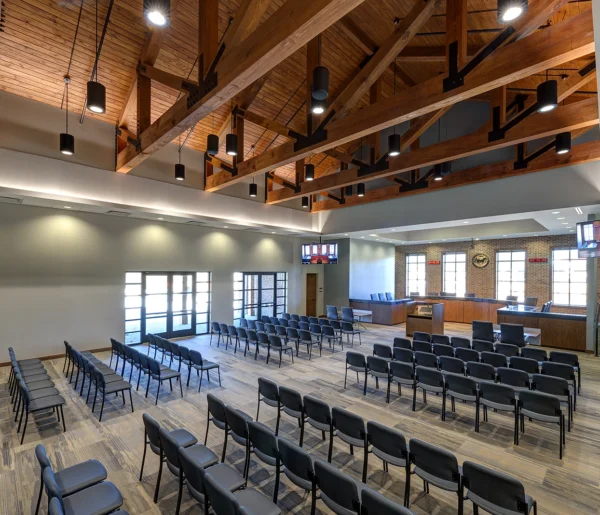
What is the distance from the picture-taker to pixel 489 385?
14.8ft

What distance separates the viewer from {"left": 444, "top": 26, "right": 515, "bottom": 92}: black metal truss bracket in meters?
3.96

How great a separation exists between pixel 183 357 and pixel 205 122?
262 inches

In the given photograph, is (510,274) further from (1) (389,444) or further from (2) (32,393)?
(2) (32,393)

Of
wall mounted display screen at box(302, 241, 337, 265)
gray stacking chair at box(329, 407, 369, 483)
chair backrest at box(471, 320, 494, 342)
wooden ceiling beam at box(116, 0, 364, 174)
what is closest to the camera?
wooden ceiling beam at box(116, 0, 364, 174)

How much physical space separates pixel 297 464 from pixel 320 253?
1067cm

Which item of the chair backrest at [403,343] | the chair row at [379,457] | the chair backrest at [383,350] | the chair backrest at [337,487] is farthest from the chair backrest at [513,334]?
the chair backrest at [337,487]

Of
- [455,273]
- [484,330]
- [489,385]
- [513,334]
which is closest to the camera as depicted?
[489,385]

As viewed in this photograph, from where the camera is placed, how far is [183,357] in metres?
6.98

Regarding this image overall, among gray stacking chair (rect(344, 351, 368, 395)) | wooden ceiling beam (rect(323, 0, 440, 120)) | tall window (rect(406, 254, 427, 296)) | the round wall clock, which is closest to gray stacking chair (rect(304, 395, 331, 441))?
gray stacking chair (rect(344, 351, 368, 395))

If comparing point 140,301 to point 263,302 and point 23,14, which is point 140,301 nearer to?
point 263,302

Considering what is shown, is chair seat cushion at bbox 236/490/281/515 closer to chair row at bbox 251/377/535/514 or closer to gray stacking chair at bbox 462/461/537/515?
chair row at bbox 251/377/535/514

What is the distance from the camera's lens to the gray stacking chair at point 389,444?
10.3 ft

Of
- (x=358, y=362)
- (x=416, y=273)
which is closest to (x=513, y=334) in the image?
(x=358, y=362)

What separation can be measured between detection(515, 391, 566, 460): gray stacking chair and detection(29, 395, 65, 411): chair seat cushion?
6.39 meters
